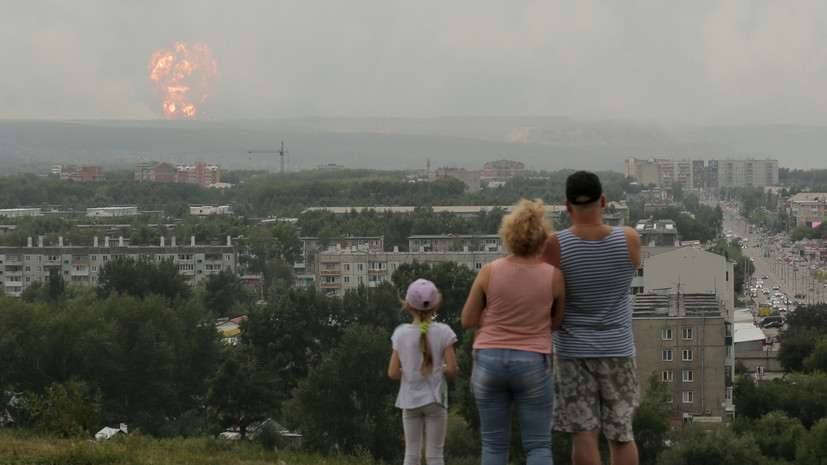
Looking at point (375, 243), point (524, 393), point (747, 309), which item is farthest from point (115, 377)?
point (375, 243)

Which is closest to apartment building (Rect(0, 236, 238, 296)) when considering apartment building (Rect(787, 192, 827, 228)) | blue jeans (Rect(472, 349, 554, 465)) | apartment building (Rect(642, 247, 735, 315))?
apartment building (Rect(642, 247, 735, 315))

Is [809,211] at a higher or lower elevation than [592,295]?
lower

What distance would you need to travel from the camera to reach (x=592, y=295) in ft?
17.5

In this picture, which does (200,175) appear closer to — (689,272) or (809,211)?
(809,211)

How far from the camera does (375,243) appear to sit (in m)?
69.3

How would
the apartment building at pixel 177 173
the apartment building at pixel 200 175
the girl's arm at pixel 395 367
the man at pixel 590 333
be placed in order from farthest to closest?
the apartment building at pixel 200 175
the apartment building at pixel 177 173
the girl's arm at pixel 395 367
the man at pixel 590 333

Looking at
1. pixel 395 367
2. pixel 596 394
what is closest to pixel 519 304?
pixel 596 394

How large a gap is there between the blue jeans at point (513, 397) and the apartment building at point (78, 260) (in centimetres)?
5431

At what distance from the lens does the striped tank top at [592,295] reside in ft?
17.4

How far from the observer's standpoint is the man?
5301 millimetres

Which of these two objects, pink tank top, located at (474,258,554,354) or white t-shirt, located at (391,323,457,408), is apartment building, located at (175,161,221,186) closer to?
white t-shirt, located at (391,323,457,408)

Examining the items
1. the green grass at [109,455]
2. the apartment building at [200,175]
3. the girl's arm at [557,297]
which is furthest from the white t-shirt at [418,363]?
the apartment building at [200,175]

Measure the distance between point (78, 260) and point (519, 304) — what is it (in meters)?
57.1

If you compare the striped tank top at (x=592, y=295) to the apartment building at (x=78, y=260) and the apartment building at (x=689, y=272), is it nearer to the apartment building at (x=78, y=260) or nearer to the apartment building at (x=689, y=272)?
the apartment building at (x=689, y=272)
